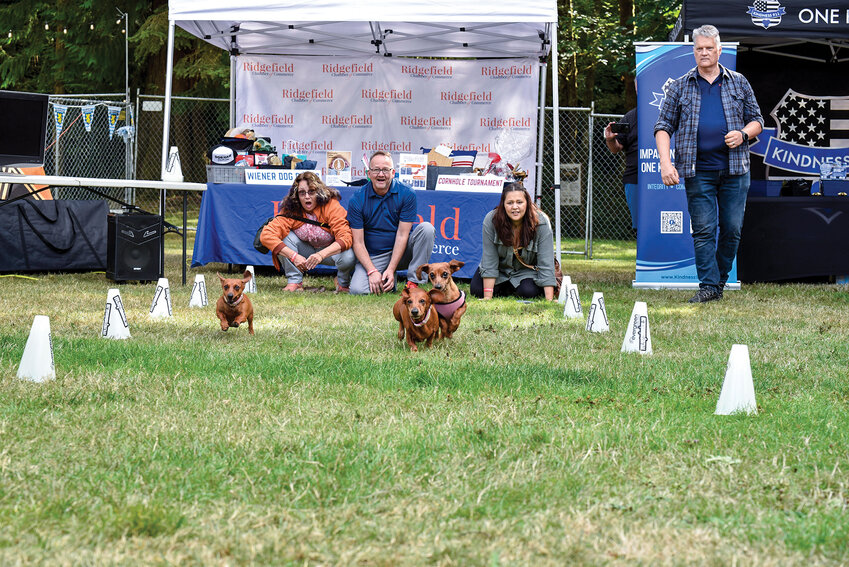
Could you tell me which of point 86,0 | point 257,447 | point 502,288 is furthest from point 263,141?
point 86,0

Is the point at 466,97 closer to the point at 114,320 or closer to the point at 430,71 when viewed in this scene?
the point at 430,71

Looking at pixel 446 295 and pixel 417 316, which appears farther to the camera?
pixel 446 295

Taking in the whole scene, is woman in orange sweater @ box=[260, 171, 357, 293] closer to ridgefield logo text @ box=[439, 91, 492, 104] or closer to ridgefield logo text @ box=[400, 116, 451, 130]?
ridgefield logo text @ box=[400, 116, 451, 130]

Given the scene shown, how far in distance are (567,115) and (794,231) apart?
10483 mm

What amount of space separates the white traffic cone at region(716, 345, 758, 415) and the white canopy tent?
566cm

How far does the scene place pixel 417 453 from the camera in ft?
9.79

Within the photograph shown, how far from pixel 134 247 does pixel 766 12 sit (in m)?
6.11

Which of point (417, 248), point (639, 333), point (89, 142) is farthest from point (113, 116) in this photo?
point (639, 333)

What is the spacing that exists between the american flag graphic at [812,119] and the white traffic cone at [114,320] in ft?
28.8

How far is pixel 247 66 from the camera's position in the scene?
12.3 metres

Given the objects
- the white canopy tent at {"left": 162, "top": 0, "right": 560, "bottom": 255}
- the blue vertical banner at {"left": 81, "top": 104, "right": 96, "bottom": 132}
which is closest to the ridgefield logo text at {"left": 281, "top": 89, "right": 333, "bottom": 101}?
the white canopy tent at {"left": 162, "top": 0, "right": 560, "bottom": 255}

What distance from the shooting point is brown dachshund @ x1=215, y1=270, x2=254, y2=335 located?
215 inches

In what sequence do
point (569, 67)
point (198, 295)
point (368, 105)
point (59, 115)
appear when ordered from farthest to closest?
point (569, 67) < point (59, 115) < point (368, 105) < point (198, 295)

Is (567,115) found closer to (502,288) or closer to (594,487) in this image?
(502,288)
